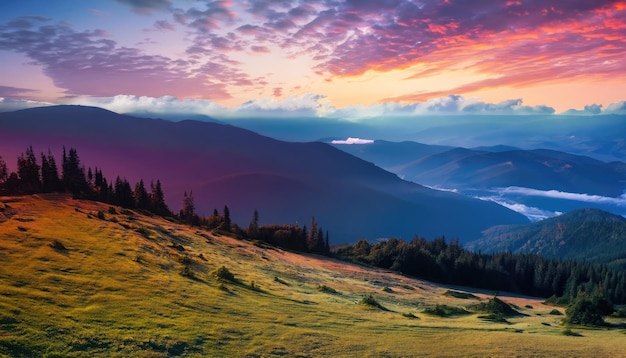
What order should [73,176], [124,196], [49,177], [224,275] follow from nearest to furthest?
[224,275] → [49,177] → [73,176] → [124,196]

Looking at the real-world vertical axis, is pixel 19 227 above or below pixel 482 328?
above

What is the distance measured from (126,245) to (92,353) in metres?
26.0

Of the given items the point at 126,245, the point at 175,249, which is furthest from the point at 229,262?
the point at 126,245

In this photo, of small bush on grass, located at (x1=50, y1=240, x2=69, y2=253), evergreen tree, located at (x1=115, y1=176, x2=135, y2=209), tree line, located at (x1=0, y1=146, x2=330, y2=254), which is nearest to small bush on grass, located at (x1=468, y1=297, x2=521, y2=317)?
small bush on grass, located at (x1=50, y1=240, x2=69, y2=253)

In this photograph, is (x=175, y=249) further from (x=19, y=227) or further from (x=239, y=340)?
(x=239, y=340)

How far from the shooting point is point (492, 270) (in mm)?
154375

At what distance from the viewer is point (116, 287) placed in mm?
26766

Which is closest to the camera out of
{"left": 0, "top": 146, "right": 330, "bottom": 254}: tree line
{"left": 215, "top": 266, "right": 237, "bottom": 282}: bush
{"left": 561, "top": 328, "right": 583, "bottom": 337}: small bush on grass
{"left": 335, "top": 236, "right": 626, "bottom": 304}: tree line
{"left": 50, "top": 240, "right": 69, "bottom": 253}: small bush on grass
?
{"left": 561, "top": 328, "right": 583, "bottom": 337}: small bush on grass

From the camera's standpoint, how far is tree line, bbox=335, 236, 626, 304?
138625 millimetres

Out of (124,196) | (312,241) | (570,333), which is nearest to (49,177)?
(124,196)

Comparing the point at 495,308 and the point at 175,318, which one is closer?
the point at 175,318

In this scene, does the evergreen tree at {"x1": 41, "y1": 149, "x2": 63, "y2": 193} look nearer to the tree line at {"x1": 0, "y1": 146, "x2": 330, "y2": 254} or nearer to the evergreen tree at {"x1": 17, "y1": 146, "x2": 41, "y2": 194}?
the tree line at {"x1": 0, "y1": 146, "x2": 330, "y2": 254}

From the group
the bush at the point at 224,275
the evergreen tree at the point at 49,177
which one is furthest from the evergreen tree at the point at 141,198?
the bush at the point at 224,275

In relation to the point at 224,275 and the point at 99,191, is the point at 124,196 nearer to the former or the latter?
the point at 99,191
